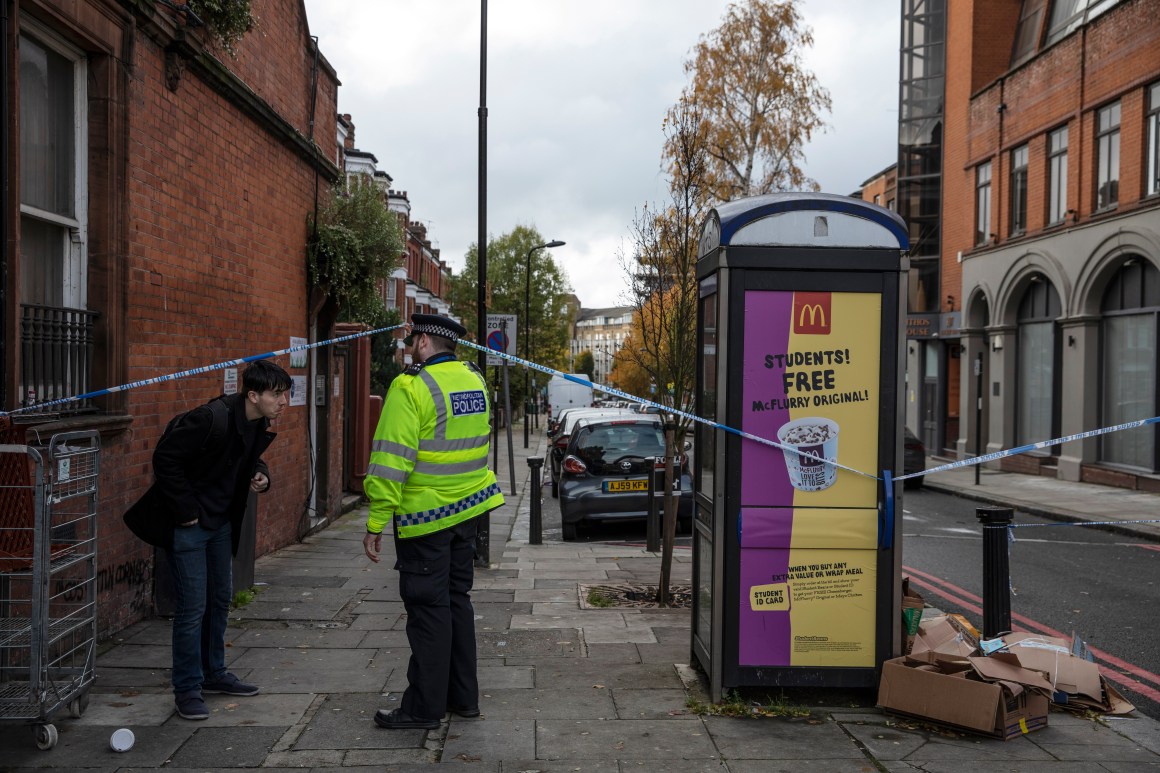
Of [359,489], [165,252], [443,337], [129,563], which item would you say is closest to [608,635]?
[443,337]

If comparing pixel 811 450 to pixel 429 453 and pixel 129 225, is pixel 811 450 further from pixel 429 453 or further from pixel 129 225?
pixel 129 225

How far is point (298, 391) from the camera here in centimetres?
1074

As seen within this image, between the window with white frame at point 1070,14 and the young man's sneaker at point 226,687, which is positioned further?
the window with white frame at point 1070,14

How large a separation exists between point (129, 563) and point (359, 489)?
8.46 metres

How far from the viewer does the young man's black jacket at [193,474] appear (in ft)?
16.4

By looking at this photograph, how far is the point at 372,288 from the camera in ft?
38.7

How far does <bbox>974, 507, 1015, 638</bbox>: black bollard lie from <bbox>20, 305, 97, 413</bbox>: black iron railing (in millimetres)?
5429

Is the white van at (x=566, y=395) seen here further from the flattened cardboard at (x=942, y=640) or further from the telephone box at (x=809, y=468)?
the telephone box at (x=809, y=468)

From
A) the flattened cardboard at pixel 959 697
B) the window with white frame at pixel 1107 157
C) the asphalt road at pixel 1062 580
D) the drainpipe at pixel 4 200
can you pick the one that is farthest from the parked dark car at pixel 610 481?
the window with white frame at pixel 1107 157

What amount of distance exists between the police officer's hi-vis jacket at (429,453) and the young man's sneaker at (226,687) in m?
1.30

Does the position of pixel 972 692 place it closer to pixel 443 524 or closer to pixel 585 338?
pixel 443 524

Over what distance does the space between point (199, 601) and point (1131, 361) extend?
19062mm

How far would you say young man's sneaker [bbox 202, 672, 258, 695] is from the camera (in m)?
5.38

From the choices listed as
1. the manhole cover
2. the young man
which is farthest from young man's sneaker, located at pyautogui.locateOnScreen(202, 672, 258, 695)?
the manhole cover
